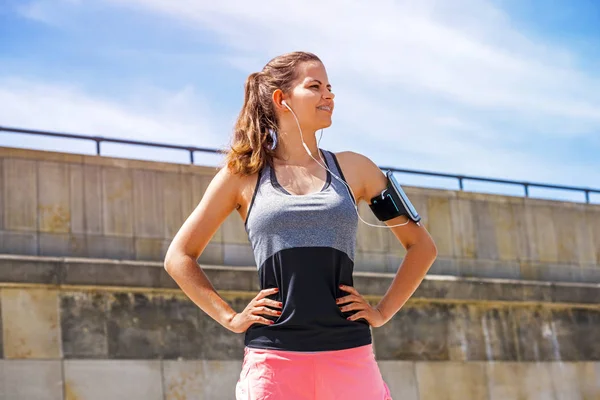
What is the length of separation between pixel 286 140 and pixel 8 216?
266 inches

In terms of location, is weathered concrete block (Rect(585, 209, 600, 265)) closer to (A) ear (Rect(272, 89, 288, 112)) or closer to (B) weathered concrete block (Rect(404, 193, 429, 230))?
(B) weathered concrete block (Rect(404, 193, 429, 230))

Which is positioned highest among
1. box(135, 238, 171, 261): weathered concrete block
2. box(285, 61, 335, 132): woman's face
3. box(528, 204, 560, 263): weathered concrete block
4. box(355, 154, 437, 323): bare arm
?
box(528, 204, 560, 263): weathered concrete block

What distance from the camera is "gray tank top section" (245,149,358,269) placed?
3.86 meters

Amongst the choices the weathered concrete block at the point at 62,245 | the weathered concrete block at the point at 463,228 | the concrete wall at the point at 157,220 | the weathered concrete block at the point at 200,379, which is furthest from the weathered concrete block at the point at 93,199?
the weathered concrete block at the point at 463,228

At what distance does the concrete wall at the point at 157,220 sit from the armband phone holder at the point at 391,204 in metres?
6.81

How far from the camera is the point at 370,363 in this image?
3.87 meters

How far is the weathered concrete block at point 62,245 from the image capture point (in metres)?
10.5

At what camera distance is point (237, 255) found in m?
11.6

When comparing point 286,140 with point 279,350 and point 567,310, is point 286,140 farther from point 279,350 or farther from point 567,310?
point 567,310

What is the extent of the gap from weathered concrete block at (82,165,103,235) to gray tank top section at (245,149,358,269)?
703 centimetres

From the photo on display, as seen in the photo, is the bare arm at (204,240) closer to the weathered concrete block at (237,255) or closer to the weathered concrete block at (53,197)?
the weathered concrete block at (53,197)

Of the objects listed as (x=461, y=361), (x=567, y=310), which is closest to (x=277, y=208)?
(x=461, y=361)

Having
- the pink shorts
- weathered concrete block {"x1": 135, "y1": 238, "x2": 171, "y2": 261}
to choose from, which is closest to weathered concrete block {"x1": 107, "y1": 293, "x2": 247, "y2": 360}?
weathered concrete block {"x1": 135, "y1": 238, "x2": 171, "y2": 261}

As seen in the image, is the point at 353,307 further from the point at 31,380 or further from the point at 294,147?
the point at 31,380
